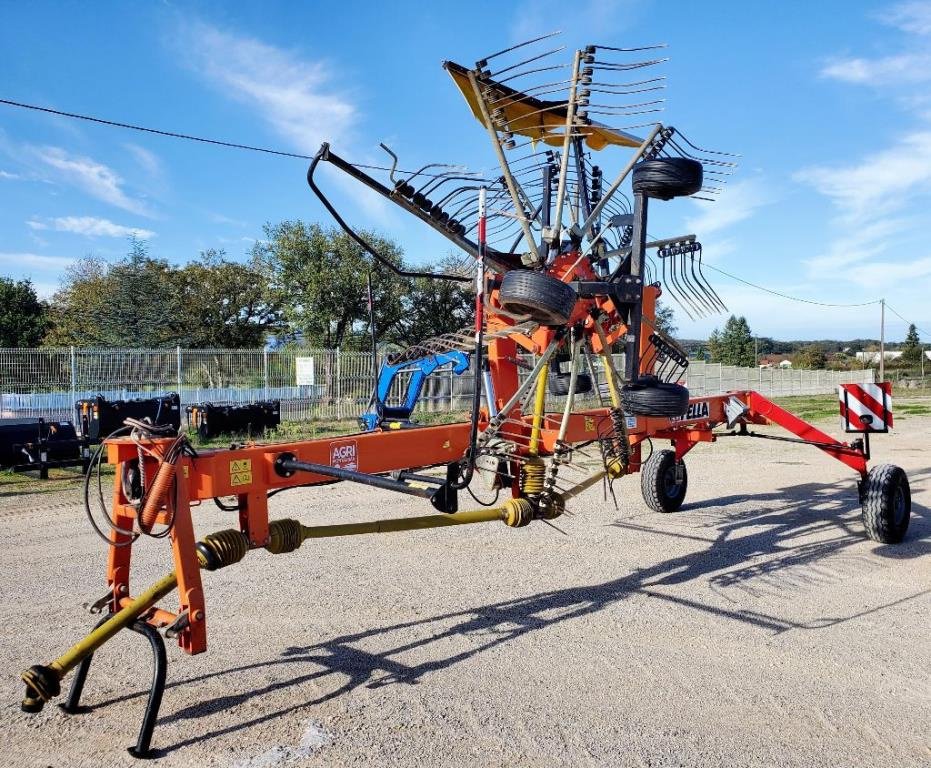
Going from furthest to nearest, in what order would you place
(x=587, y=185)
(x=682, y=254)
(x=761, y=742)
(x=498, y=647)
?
1. (x=682, y=254)
2. (x=587, y=185)
3. (x=498, y=647)
4. (x=761, y=742)

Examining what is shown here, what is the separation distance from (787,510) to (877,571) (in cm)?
274

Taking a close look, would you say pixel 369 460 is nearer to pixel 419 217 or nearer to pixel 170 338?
pixel 419 217

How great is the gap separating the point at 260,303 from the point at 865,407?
34349mm

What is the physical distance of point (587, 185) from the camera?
6.43 meters

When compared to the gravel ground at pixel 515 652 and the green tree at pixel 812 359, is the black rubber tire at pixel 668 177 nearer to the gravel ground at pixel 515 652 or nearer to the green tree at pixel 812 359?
the gravel ground at pixel 515 652

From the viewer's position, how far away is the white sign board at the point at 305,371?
72.3ft

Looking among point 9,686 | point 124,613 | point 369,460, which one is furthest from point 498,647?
point 9,686

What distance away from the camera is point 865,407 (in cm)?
838

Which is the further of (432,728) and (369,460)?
(369,460)

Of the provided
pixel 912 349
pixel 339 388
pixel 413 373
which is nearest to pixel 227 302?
pixel 339 388

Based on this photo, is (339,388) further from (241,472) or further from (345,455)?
(241,472)

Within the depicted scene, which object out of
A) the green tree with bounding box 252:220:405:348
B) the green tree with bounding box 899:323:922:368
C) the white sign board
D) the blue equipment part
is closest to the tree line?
the green tree with bounding box 252:220:405:348

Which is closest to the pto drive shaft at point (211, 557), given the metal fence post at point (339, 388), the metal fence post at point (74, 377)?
the metal fence post at point (74, 377)

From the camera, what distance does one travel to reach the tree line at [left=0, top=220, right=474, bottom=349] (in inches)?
1240
